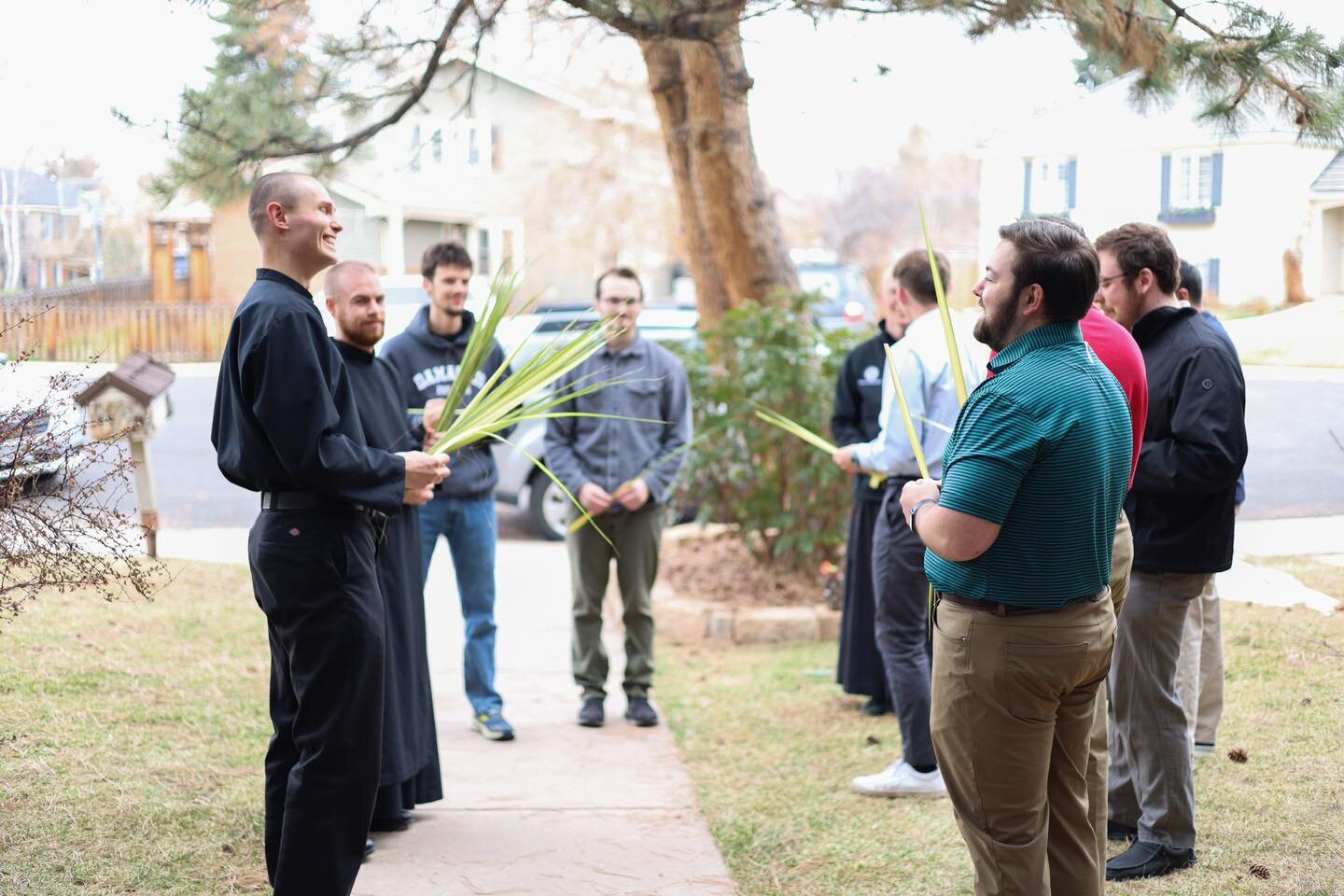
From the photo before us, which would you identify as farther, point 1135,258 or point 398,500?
point 1135,258

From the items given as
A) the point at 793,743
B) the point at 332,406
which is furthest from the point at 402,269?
the point at 332,406

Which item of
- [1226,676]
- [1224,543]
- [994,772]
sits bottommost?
[1226,676]

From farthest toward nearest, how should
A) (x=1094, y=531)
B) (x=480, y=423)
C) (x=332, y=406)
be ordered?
(x=480, y=423) < (x=332, y=406) < (x=1094, y=531)

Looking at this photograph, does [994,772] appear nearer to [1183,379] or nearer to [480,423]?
[1183,379]

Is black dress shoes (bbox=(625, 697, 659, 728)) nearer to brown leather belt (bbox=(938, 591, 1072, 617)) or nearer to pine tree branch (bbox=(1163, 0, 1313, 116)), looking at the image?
brown leather belt (bbox=(938, 591, 1072, 617))

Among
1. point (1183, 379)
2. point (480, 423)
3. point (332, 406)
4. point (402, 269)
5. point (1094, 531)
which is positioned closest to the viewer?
point (1094, 531)

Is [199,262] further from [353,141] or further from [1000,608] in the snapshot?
[1000,608]

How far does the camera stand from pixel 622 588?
6.17 m

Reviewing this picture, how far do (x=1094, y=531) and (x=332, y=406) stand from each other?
1920 millimetres

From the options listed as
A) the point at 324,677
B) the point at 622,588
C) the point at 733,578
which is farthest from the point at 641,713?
the point at 324,677

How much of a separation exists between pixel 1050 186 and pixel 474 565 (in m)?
3.60

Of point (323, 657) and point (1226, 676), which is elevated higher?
point (323, 657)

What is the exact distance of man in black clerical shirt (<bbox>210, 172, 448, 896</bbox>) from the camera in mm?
3379

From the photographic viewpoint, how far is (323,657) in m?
3.46
